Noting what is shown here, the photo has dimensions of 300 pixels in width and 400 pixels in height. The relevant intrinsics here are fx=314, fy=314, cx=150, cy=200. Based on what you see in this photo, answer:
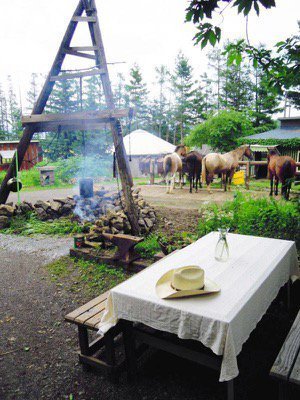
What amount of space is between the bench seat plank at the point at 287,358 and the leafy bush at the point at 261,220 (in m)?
2.82

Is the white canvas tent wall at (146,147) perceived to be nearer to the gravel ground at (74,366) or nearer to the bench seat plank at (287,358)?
the gravel ground at (74,366)

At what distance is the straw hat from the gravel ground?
967mm

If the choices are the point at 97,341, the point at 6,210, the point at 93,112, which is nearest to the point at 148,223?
the point at 93,112

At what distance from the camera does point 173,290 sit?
2.44 m

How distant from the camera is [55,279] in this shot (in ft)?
17.5

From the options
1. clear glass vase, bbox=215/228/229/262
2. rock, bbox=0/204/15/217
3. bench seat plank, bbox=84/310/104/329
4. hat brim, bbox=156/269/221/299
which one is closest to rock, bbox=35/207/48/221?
rock, bbox=0/204/15/217

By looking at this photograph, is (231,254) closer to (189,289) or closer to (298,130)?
(189,289)

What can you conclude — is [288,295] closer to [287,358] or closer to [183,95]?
[287,358]

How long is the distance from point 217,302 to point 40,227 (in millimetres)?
7134

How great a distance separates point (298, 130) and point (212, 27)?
22.6 metres

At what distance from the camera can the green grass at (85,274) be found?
4949mm

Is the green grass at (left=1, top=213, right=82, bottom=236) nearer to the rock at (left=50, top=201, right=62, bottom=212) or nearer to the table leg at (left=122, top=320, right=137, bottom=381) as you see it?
the rock at (left=50, top=201, right=62, bottom=212)

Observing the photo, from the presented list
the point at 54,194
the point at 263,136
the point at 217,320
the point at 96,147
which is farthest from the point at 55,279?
the point at 263,136

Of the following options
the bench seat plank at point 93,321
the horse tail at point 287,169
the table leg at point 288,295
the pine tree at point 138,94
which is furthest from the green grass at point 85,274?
the pine tree at point 138,94
